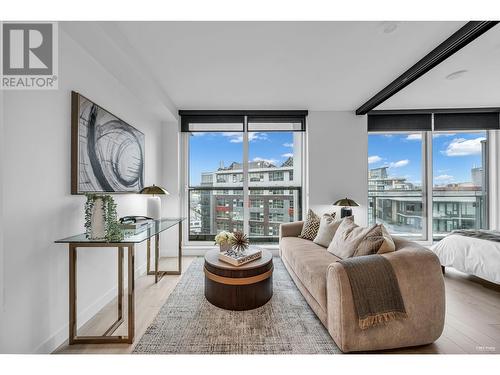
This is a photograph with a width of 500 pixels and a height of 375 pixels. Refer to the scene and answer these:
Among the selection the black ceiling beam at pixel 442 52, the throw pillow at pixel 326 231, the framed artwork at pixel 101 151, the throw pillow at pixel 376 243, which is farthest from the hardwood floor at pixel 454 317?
the black ceiling beam at pixel 442 52

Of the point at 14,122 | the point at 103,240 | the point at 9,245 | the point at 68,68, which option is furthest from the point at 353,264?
the point at 68,68

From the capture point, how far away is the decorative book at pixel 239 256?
2.26m

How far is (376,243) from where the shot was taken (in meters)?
1.98

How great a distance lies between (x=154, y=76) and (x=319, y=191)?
121 inches

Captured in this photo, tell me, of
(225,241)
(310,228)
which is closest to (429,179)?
(310,228)

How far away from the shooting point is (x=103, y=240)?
1.76m

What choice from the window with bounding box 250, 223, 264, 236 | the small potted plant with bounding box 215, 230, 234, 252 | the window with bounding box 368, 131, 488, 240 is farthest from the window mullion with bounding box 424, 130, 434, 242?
the small potted plant with bounding box 215, 230, 234, 252

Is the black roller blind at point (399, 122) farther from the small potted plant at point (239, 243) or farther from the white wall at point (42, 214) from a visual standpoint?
the white wall at point (42, 214)

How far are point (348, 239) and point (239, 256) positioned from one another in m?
1.15

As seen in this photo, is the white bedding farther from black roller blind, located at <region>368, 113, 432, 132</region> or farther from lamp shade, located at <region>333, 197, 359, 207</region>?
black roller blind, located at <region>368, 113, 432, 132</region>

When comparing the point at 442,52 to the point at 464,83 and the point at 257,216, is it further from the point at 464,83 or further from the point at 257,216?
the point at 257,216

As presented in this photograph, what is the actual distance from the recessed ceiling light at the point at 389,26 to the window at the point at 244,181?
227 cm
